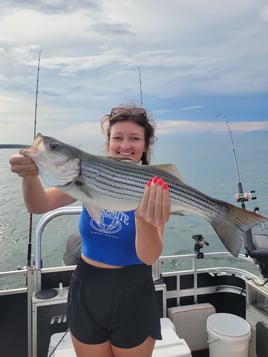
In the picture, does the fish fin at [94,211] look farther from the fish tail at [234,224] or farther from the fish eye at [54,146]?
the fish tail at [234,224]

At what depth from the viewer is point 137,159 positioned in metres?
2.31

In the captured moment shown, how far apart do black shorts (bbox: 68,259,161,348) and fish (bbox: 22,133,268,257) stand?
1.65 feet

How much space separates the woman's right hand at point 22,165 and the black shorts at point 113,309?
0.77 m

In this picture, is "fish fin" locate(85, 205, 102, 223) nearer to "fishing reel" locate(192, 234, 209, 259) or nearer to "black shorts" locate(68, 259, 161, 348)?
Result: "black shorts" locate(68, 259, 161, 348)

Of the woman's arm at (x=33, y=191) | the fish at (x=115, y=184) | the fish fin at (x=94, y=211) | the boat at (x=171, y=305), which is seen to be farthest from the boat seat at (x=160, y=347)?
the fish fin at (x=94, y=211)

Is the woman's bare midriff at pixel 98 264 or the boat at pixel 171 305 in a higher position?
the woman's bare midriff at pixel 98 264

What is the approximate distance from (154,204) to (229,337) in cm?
258

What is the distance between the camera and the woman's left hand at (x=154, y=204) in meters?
1.78

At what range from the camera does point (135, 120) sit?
235 cm

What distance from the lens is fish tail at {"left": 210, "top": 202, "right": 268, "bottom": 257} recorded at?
1.93 metres

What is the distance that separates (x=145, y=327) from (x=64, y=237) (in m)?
9.27

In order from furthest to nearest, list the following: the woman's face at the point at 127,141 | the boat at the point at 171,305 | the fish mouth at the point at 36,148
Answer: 1. the boat at the point at 171,305
2. the woman's face at the point at 127,141
3. the fish mouth at the point at 36,148

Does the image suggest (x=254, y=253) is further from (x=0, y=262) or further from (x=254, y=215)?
(x=0, y=262)

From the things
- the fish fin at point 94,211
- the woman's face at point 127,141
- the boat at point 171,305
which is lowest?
the boat at point 171,305
